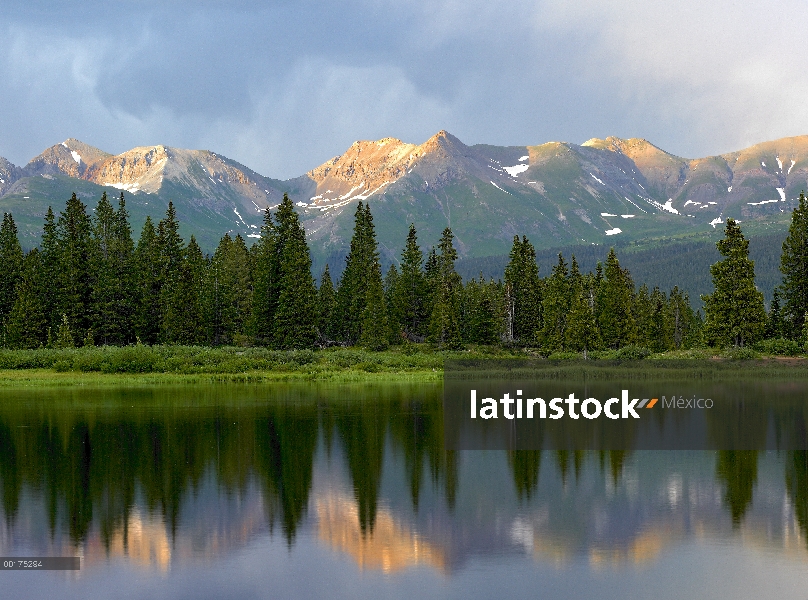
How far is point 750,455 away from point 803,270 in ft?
226

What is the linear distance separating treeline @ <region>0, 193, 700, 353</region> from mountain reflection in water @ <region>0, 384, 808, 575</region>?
55.2m

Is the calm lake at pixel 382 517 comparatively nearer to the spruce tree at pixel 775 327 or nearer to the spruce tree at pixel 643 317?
the spruce tree at pixel 775 327

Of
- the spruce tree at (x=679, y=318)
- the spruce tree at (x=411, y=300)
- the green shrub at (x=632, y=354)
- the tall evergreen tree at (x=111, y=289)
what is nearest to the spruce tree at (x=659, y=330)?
the spruce tree at (x=679, y=318)

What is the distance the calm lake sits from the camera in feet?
66.6

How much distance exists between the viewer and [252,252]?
122m

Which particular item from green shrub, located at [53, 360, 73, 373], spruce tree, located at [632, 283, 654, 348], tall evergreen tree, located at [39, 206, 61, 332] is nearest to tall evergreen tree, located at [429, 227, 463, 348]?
spruce tree, located at [632, 283, 654, 348]

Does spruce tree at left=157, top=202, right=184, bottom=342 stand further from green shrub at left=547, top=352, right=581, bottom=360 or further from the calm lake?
the calm lake

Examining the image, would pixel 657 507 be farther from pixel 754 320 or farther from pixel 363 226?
pixel 363 226

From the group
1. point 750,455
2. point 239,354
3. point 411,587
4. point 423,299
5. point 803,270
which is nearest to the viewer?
point 411,587

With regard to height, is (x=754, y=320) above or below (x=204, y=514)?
above

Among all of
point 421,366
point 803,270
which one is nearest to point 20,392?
point 421,366

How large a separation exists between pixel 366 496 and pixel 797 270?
8411cm

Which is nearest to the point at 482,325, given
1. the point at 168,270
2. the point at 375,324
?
the point at 375,324

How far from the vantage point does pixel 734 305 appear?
299 ft
